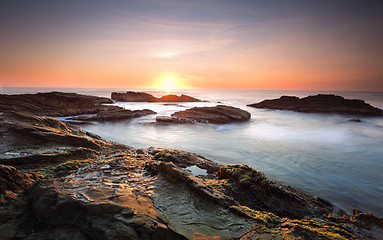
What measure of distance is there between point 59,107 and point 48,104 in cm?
129

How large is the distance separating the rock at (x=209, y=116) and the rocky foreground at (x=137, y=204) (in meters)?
17.0

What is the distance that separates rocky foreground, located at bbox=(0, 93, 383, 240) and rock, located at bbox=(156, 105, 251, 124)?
1699 cm

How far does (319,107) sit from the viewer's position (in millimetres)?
36812

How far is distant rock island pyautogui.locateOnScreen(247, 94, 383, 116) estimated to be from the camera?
33531mm

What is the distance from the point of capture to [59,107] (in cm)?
2428

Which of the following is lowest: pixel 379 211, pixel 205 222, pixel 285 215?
pixel 379 211

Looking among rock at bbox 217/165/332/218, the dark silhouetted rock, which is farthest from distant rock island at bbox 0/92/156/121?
the dark silhouetted rock

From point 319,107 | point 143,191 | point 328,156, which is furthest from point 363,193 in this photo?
point 319,107

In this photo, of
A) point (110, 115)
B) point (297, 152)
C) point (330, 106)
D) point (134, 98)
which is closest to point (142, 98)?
point (134, 98)

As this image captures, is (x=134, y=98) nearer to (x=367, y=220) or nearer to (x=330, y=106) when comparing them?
(x=330, y=106)

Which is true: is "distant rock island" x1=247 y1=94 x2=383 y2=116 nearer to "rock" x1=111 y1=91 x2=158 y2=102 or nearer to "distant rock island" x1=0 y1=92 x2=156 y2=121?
"distant rock island" x1=0 y1=92 x2=156 y2=121

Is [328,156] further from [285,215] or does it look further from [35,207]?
[35,207]

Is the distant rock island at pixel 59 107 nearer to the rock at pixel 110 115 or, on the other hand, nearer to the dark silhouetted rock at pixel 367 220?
the rock at pixel 110 115

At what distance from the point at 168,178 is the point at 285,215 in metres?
3.17
